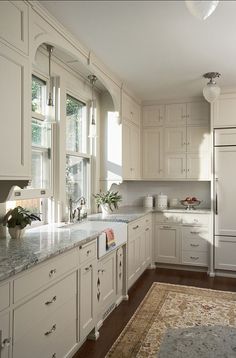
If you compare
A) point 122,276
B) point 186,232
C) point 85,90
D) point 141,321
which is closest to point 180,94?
point 85,90

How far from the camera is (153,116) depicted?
5.05 m

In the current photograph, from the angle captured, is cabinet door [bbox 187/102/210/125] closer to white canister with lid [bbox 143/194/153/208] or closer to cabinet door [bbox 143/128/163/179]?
cabinet door [bbox 143/128/163/179]

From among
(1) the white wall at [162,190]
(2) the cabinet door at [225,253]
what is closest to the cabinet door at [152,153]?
(1) the white wall at [162,190]

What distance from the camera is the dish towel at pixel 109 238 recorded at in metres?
2.90

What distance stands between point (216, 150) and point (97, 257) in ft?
8.34

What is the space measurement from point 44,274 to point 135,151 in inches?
124

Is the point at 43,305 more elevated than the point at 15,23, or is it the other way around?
the point at 15,23

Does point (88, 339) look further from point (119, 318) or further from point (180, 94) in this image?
point (180, 94)

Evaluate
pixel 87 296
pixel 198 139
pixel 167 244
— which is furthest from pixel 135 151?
pixel 87 296

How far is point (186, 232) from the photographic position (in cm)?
460

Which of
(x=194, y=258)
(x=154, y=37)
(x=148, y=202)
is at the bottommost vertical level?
(x=194, y=258)

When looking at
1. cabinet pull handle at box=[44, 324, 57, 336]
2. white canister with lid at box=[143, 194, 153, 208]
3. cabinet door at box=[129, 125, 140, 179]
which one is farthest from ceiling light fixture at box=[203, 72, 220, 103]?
cabinet pull handle at box=[44, 324, 57, 336]

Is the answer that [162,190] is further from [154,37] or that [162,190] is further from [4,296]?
[4,296]

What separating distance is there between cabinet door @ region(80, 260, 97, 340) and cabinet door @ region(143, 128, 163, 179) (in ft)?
8.67
